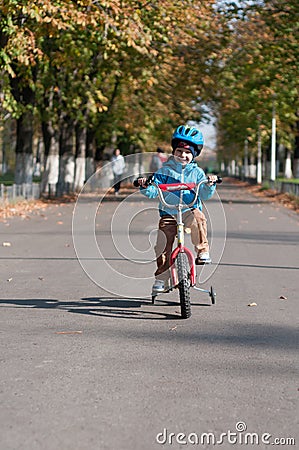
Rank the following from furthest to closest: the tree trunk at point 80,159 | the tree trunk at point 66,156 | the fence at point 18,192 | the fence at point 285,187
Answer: the tree trunk at point 80,159 → the tree trunk at point 66,156 → the fence at point 285,187 → the fence at point 18,192

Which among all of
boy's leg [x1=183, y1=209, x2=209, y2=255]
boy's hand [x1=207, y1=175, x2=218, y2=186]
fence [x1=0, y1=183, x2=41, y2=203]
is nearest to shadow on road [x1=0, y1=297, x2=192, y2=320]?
boy's leg [x1=183, y1=209, x2=209, y2=255]

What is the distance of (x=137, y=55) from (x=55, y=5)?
12040 mm

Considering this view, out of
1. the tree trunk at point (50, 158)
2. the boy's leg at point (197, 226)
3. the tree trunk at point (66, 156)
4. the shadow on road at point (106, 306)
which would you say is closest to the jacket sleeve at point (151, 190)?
the boy's leg at point (197, 226)

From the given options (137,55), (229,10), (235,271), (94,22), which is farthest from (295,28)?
(235,271)

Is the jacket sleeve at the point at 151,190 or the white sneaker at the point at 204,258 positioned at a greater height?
the jacket sleeve at the point at 151,190

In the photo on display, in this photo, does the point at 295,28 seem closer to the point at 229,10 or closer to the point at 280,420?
the point at 229,10

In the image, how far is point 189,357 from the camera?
732cm

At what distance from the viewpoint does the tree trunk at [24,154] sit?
120 ft

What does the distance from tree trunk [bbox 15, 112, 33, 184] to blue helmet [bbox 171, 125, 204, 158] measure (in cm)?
2738

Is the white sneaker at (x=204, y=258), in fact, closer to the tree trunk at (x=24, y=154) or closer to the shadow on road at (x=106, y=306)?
the shadow on road at (x=106, y=306)

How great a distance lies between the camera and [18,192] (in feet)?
113

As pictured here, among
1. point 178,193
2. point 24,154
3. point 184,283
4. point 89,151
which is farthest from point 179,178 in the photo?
point 89,151

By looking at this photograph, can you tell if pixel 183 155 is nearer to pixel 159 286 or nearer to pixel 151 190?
pixel 151 190

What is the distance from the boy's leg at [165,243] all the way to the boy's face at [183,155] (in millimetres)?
555
